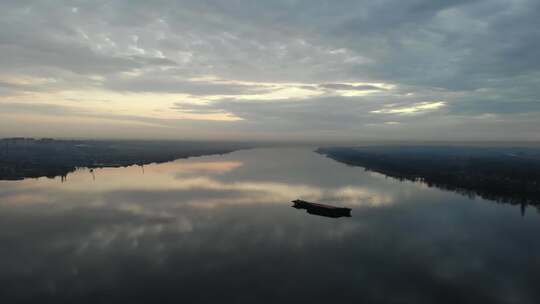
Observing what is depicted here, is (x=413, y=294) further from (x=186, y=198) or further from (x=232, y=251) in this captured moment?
(x=186, y=198)

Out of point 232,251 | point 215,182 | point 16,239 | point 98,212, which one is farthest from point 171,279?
point 215,182

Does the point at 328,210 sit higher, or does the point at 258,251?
the point at 328,210

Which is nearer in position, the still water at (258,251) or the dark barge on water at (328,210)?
the still water at (258,251)

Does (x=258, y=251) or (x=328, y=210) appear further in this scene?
(x=328, y=210)

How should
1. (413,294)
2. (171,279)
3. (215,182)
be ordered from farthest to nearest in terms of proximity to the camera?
(215,182)
(171,279)
(413,294)

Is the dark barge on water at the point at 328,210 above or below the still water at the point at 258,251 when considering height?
above

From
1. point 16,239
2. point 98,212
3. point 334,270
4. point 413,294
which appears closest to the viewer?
point 413,294

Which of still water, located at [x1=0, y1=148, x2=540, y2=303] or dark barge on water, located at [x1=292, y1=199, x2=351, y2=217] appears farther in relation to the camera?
dark barge on water, located at [x1=292, y1=199, x2=351, y2=217]

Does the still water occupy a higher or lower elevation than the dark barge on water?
lower
